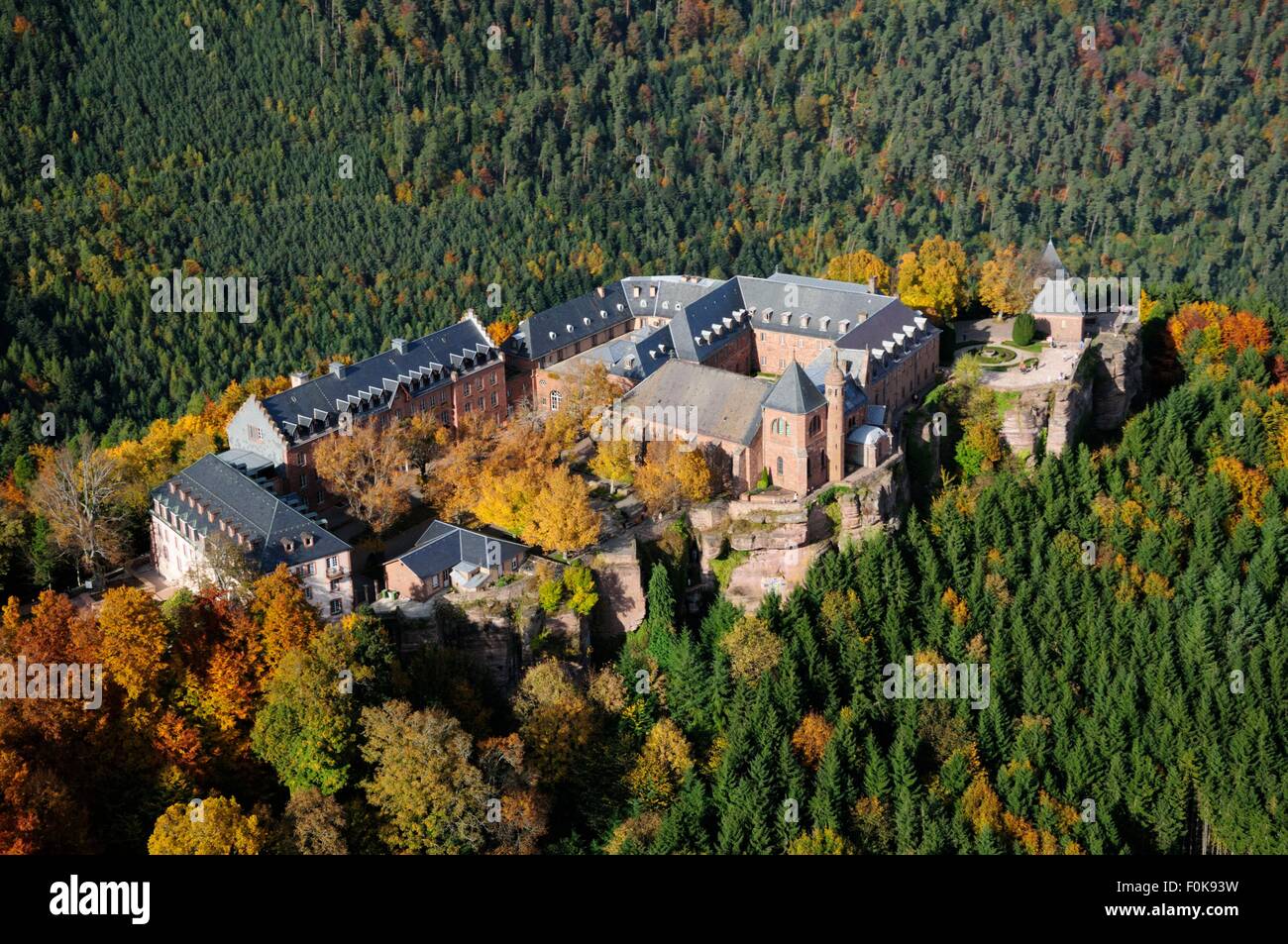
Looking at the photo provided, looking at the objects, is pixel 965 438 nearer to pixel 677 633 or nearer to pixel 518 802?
pixel 677 633

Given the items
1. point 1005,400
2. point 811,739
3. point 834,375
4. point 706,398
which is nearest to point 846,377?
point 834,375

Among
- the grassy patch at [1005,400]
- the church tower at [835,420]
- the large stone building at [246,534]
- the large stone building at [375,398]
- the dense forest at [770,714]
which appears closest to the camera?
the dense forest at [770,714]

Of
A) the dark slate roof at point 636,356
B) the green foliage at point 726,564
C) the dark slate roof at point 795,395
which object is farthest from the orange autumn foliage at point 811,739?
the dark slate roof at point 636,356

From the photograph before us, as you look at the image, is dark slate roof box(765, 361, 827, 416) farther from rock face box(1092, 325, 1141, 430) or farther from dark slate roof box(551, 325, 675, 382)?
rock face box(1092, 325, 1141, 430)

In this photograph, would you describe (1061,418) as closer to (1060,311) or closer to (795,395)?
(1060,311)

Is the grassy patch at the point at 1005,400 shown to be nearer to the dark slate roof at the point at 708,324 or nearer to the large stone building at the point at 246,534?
the dark slate roof at the point at 708,324
